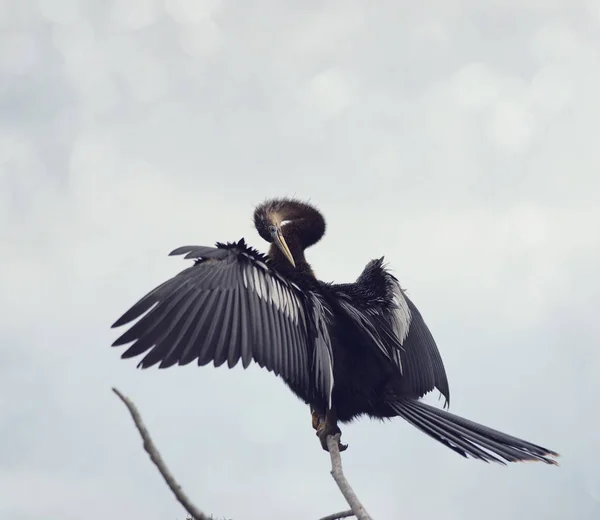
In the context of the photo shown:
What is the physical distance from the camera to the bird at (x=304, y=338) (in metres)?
4.31

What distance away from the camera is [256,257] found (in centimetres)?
498

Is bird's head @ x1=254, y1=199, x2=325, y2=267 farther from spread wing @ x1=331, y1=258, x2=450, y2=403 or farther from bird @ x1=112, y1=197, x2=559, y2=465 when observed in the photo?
bird @ x1=112, y1=197, x2=559, y2=465

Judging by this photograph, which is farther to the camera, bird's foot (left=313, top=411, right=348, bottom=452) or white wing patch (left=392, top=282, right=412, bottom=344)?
white wing patch (left=392, top=282, right=412, bottom=344)

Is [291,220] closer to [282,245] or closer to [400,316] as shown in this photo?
[282,245]

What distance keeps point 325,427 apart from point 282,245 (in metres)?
1.65

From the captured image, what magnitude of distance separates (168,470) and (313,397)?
228 cm

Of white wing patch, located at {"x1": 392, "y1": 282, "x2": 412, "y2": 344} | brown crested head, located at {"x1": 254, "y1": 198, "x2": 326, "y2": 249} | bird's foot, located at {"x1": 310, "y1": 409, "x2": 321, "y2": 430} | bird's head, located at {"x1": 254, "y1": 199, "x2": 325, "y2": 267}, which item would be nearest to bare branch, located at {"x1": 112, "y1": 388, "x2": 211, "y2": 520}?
bird's foot, located at {"x1": 310, "y1": 409, "x2": 321, "y2": 430}

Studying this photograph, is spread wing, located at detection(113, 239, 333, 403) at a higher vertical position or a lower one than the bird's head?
lower

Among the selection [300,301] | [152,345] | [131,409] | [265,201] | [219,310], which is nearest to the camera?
[131,409]

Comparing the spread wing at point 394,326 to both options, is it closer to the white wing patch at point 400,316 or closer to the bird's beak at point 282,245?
the white wing patch at point 400,316

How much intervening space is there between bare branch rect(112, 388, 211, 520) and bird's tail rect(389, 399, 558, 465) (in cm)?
229

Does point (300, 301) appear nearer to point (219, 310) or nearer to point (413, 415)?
point (219, 310)

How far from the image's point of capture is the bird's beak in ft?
19.6

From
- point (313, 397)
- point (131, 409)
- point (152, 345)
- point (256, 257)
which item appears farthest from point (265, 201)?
point (131, 409)
